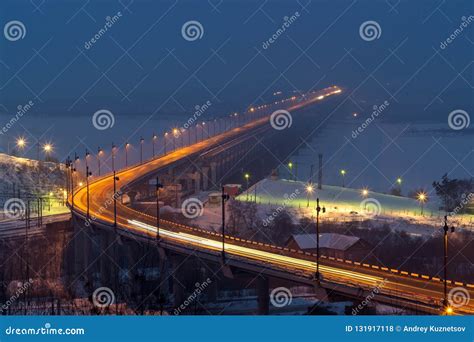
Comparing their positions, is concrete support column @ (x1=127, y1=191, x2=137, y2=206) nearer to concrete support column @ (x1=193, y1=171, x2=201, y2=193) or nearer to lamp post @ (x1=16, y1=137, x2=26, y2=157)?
lamp post @ (x1=16, y1=137, x2=26, y2=157)

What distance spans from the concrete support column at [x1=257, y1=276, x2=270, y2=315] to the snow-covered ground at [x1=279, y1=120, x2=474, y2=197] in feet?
52.7

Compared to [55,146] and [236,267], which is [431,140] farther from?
[236,267]

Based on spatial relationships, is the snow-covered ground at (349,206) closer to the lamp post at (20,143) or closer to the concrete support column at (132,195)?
the concrete support column at (132,195)

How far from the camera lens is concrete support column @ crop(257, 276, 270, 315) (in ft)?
38.3

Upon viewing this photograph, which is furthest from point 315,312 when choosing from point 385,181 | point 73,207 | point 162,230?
point 385,181

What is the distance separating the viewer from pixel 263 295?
38.8ft

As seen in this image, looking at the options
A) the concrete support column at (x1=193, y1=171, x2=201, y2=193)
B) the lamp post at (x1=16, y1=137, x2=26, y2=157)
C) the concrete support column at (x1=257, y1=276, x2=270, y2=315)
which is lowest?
the concrete support column at (x1=257, y1=276, x2=270, y2=315)

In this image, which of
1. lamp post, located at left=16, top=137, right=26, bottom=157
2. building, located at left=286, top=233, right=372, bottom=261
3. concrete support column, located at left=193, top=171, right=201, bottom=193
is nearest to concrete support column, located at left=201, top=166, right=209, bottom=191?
concrete support column, located at left=193, top=171, right=201, bottom=193

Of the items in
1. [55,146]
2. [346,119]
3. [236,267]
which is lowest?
[236,267]

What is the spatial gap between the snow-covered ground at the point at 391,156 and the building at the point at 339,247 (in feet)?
39.9

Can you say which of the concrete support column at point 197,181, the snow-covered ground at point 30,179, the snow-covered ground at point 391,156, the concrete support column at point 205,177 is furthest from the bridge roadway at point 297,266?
the snow-covered ground at point 391,156

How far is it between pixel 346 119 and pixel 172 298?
42539 millimetres

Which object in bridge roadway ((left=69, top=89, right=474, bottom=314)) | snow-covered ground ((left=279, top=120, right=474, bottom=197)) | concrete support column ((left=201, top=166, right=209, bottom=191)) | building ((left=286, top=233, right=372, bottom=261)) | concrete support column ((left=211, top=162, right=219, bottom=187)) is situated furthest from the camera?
snow-covered ground ((left=279, top=120, right=474, bottom=197))

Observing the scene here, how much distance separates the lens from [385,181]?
3191cm
